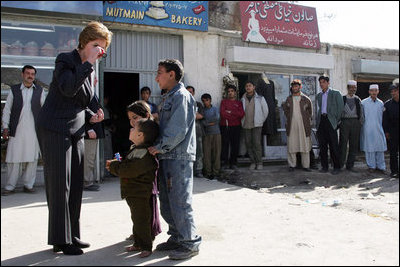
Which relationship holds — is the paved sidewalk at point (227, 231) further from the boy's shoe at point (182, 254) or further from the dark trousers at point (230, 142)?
the dark trousers at point (230, 142)

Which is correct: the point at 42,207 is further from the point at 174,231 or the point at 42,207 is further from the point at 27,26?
the point at 27,26

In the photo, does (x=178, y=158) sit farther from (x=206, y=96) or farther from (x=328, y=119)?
(x=328, y=119)

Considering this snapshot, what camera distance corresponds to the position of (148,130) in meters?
2.96

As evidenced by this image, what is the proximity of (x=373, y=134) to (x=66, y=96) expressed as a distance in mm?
7460

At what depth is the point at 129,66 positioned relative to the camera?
7.87 metres

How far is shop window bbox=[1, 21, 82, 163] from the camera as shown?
21.5 feet

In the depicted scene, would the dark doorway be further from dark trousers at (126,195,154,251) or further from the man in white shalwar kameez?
dark trousers at (126,195,154,251)

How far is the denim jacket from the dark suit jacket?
0.65 m

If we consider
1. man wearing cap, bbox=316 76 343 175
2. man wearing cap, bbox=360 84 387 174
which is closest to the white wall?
man wearing cap, bbox=316 76 343 175

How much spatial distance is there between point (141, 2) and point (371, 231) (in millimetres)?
6017

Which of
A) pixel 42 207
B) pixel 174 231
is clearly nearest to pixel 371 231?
pixel 174 231

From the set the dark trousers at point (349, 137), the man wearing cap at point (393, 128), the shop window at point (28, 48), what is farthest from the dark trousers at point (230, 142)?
the shop window at point (28, 48)

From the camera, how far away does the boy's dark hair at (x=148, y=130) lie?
295 cm

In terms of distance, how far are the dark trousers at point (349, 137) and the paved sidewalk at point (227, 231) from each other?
3.48 meters
